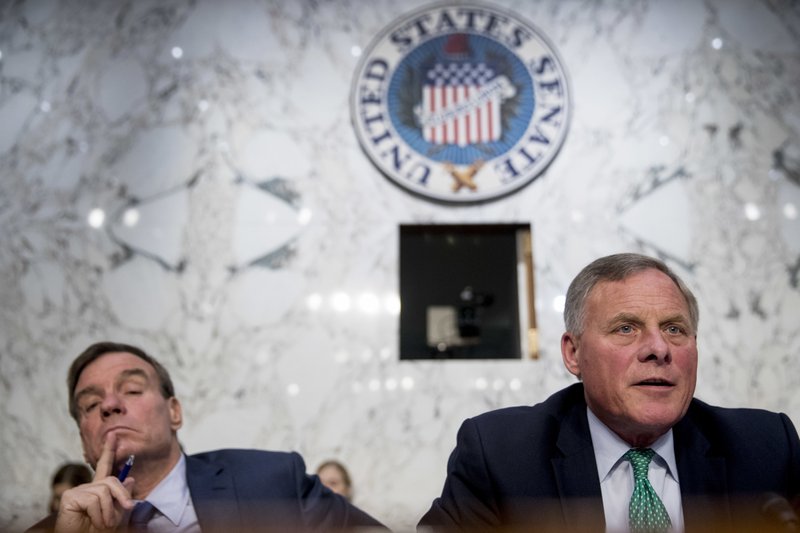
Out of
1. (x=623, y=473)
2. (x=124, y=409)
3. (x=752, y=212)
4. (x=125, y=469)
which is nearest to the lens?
(x=623, y=473)

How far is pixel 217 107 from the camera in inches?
174

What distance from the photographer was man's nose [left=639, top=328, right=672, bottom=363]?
1.61m

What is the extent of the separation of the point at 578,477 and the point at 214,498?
2.87ft

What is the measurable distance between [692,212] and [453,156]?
3.99ft

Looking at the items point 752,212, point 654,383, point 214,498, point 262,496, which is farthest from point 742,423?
point 752,212

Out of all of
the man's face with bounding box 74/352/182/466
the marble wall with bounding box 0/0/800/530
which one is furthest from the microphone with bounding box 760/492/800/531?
the marble wall with bounding box 0/0/800/530

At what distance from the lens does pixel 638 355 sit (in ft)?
5.37

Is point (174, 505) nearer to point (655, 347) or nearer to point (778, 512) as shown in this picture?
point (655, 347)

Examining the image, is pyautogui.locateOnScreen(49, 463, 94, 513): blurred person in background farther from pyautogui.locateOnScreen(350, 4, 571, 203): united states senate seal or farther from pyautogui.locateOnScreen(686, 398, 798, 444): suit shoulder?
pyautogui.locateOnScreen(686, 398, 798, 444): suit shoulder

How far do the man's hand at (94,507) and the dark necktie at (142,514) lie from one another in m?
0.24

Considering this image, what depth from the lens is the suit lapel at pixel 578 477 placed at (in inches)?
62.2

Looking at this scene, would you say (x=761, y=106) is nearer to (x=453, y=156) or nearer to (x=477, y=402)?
(x=453, y=156)

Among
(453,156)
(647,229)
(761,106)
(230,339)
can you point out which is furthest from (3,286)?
(761,106)

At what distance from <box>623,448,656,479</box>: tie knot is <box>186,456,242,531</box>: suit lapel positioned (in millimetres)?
900
